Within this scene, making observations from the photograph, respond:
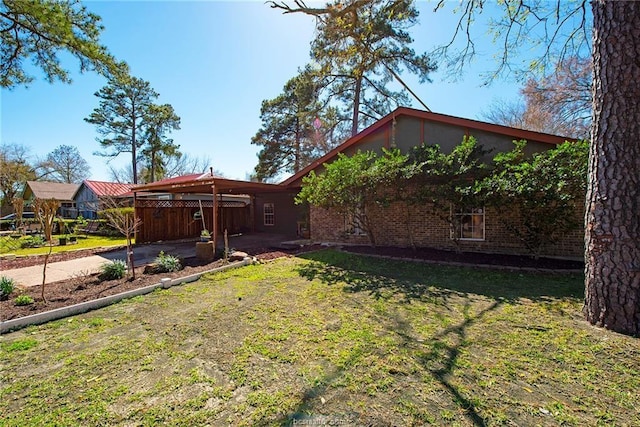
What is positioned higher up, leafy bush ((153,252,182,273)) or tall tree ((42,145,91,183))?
tall tree ((42,145,91,183))

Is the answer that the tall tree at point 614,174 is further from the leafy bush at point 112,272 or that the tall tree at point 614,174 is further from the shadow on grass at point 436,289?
the leafy bush at point 112,272

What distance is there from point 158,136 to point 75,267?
21.0 meters

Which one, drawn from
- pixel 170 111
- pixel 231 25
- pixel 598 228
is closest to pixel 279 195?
pixel 231 25

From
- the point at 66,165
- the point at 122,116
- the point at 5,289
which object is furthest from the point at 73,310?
the point at 66,165

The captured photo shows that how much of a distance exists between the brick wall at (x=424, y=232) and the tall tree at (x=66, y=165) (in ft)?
134

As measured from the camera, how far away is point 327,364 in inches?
113

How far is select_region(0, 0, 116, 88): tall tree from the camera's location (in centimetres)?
575

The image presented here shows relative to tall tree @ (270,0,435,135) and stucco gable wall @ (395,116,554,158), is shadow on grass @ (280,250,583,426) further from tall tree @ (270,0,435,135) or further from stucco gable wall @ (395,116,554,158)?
tall tree @ (270,0,435,135)

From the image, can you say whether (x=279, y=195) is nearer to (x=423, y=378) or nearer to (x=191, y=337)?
(x=191, y=337)

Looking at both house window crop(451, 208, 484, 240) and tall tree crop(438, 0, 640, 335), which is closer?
tall tree crop(438, 0, 640, 335)

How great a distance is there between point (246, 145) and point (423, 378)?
21500 millimetres

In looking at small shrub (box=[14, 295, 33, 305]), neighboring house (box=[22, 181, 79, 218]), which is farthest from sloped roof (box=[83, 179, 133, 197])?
small shrub (box=[14, 295, 33, 305])

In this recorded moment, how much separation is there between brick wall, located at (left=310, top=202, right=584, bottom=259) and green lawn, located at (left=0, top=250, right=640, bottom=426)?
3296 mm

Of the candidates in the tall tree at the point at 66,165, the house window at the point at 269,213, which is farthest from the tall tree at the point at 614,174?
the tall tree at the point at 66,165
